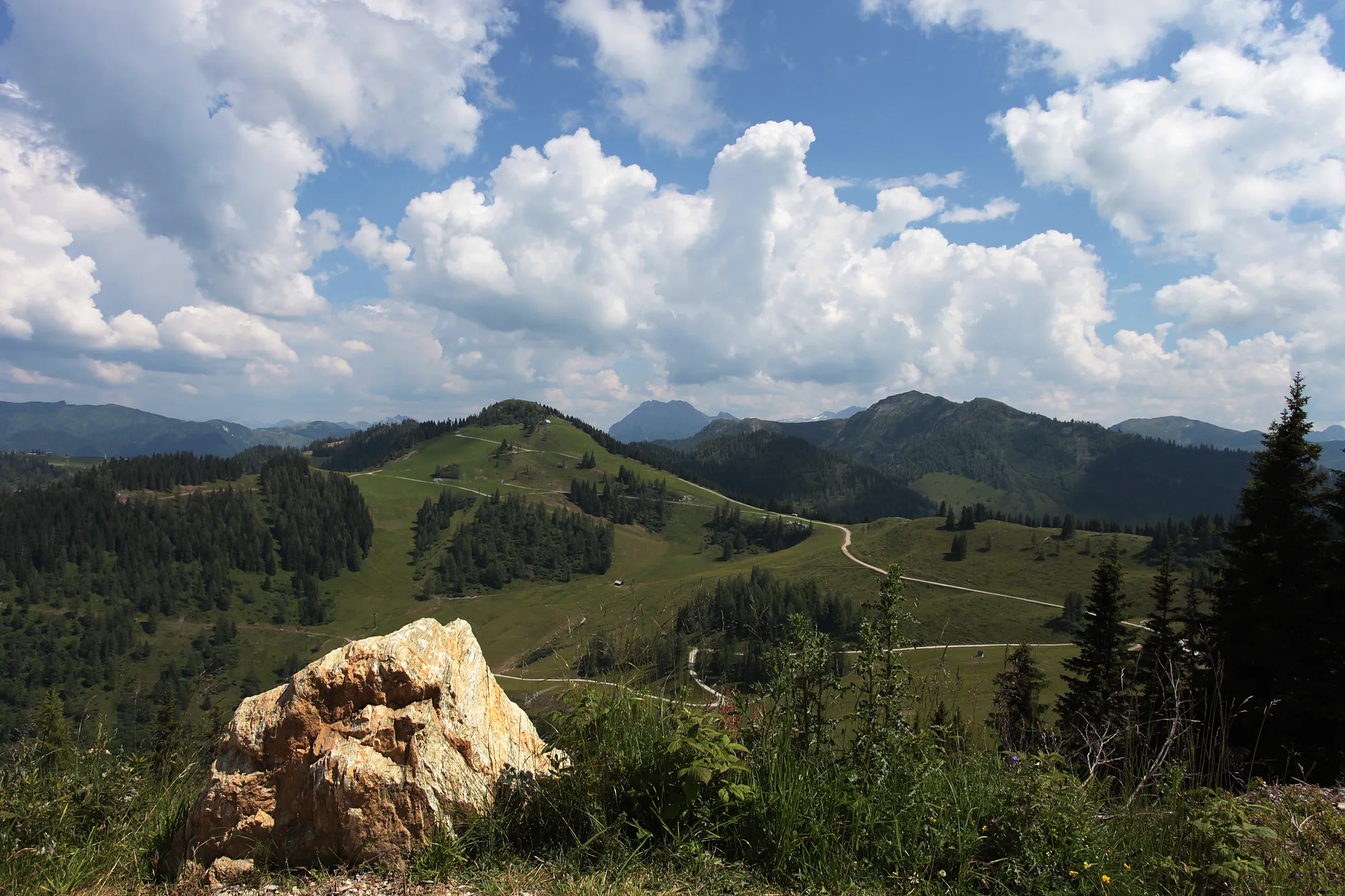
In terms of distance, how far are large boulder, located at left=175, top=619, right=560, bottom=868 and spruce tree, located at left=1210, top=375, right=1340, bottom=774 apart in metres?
19.4

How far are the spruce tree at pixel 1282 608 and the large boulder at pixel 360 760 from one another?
63.8 feet

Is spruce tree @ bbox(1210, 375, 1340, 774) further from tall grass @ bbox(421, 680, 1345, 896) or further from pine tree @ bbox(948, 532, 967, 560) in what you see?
pine tree @ bbox(948, 532, 967, 560)

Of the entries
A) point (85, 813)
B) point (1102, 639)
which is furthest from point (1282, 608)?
point (85, 813)

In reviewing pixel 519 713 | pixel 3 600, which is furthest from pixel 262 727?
pixel 3 600

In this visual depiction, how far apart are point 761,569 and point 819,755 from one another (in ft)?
484

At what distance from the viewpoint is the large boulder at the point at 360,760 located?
5445 millimetres

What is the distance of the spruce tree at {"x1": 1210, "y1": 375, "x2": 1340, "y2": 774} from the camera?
16531 mm

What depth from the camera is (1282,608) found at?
1802 centimetres

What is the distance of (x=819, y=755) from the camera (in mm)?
5453

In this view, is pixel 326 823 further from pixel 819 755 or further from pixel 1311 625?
pixel 1311 625

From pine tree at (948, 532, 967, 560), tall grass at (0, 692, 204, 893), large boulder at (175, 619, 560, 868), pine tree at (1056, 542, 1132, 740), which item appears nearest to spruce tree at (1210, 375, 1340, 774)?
pine tree at (1056, 542, 1132, 740)

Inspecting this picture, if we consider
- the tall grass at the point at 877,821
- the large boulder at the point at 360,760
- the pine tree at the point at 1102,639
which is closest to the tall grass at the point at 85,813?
the large boulder at the point at 360,760

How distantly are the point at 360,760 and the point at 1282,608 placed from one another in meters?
24.2

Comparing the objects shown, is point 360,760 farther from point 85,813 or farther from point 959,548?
point 959,548
